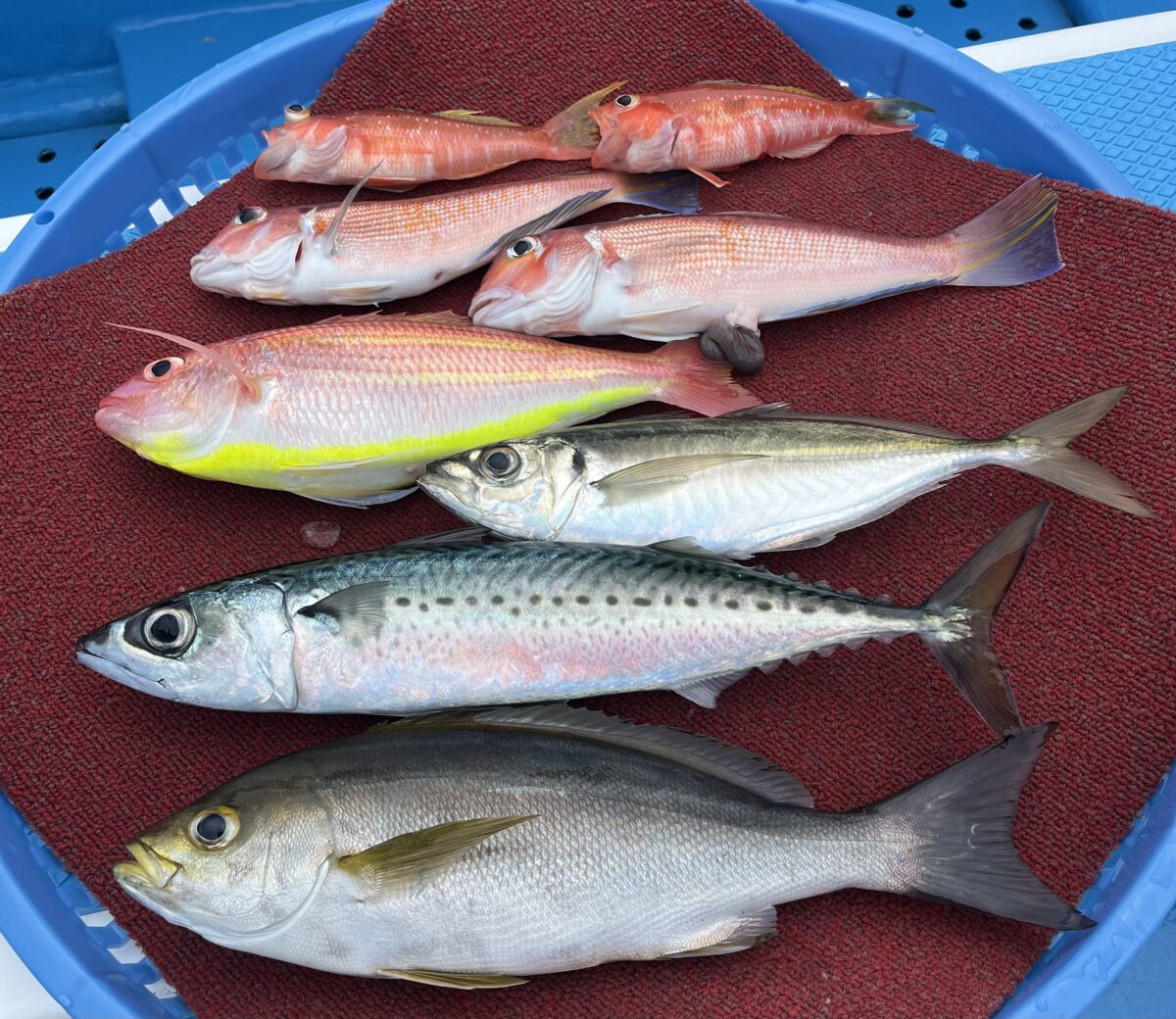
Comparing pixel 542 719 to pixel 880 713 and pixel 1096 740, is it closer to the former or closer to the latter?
pixel 880 713

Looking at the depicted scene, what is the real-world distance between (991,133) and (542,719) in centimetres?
156

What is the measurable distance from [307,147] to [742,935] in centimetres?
151

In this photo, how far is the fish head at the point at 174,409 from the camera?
5.16 feet

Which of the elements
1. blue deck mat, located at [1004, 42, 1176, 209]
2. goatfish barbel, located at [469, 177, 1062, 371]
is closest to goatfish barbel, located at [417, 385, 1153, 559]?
goatfish barbel, located at [469, 177, 1062, 371]

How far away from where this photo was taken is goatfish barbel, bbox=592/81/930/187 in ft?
6.15

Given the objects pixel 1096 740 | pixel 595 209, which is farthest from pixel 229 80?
pixel 1096 740

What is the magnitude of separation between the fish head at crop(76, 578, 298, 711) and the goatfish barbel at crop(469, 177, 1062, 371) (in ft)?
2.05

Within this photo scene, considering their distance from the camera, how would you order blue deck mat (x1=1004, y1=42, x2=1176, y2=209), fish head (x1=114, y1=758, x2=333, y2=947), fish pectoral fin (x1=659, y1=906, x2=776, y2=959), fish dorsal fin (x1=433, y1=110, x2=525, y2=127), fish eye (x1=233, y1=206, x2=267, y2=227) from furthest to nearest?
blue deck mat (x1=1004, y1=42, x2=1176, y2=209) < fish dorsal fin (x1=433, y1=110, x2=525, y2=127) < fish eye (x1=233, y1=206, x2=267, y2=227) < fish pectoral fin (x1=659, y1=906, x2=776, y2=959) < fish head (x1=114, y1=758, x2=333, y2=947)

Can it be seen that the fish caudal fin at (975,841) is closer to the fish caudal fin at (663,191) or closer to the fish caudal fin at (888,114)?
the fish caudal fin at (663,191)

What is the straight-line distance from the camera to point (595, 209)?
197cm

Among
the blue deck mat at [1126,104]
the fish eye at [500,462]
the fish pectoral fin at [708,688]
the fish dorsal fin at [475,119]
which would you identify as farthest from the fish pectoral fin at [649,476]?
the blue deck mat at [1126,104]

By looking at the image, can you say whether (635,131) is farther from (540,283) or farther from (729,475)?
(729,475)

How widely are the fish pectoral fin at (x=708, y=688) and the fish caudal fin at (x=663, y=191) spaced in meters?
0.89

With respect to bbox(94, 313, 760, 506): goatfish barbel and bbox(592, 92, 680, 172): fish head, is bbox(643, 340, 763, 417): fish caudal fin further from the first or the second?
bbox(592, 92, 680, 172): fish head
